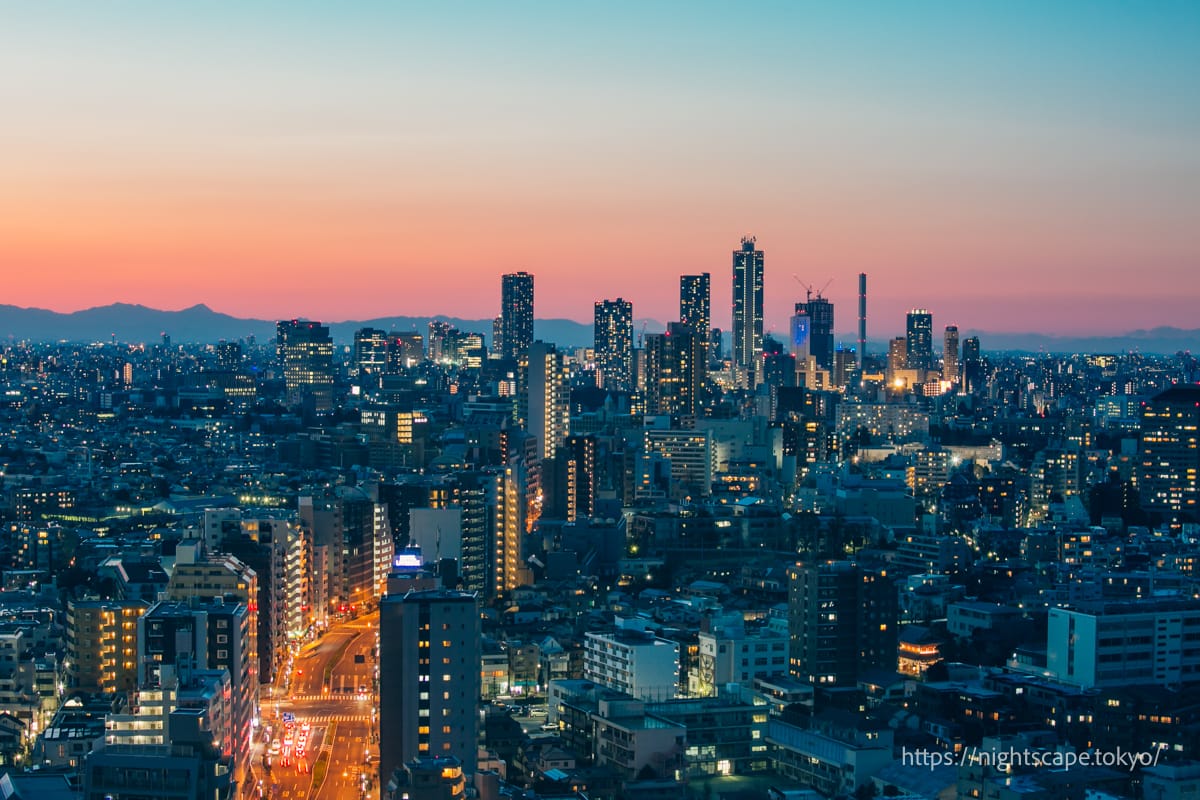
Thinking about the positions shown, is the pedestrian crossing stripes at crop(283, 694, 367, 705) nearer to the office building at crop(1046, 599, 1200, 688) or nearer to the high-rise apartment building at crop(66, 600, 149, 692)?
the high-rise apartment building at crop(66, 600, 149, 692)

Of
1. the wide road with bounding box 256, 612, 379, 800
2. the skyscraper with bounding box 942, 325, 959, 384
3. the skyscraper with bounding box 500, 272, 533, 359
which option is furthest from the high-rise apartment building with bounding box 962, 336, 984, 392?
the wide road with bounding box 256, 612, 379, 800

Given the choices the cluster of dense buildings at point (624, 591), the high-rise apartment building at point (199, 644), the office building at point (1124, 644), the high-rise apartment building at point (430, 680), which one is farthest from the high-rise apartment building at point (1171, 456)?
the high-rise apartment building at point (430, 680)

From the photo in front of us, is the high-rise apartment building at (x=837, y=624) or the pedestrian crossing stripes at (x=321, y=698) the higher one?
the high-rise apartment building at (x=837, y=624)

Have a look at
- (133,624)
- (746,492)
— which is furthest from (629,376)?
(133,624)

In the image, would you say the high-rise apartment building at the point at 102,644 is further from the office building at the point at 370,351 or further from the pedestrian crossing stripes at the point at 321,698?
the office building at the point at 370,351

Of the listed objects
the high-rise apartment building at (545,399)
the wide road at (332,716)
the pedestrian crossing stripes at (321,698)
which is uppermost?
the high-rise apartment building at (545,399)
